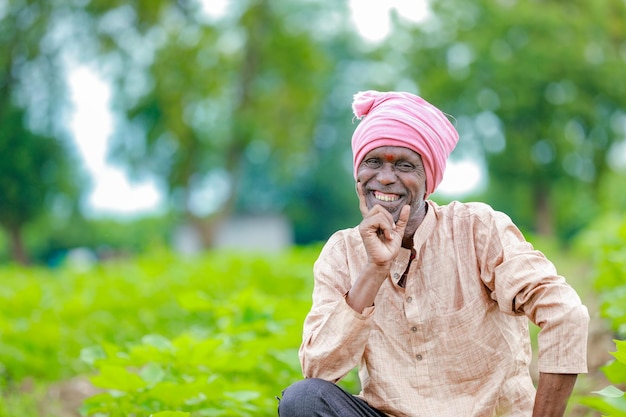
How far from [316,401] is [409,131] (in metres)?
0.98

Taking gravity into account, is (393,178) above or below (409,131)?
below

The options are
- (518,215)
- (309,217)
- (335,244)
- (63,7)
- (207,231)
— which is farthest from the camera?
(309,217)

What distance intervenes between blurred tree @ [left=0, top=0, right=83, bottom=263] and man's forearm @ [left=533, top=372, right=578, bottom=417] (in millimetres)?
23130

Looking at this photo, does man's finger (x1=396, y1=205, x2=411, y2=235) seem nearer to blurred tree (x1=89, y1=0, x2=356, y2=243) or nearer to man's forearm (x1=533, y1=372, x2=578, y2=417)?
man's forearm (x1=533, y1=372, x2=578, y2=417)

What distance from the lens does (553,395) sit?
265 cm

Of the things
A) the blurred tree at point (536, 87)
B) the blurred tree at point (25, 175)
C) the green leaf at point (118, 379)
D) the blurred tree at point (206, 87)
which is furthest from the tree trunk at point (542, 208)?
the green leaf at point (118, 379)

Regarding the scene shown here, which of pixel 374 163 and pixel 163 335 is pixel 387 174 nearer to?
pixel 374 163

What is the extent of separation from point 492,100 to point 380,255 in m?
29.1

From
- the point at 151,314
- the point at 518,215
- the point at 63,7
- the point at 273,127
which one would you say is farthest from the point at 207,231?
the point at 151,314

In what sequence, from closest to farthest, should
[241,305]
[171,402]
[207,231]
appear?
1. [171,402]
2. [241,305]
3. [207,231]

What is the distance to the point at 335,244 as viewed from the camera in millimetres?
3070

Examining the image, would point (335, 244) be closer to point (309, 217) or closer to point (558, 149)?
point (558, 149)

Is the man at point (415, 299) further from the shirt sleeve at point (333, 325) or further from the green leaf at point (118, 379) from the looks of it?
the green leaf at point (118, 379)

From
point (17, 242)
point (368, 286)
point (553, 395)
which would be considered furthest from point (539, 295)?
point (17, 242)
